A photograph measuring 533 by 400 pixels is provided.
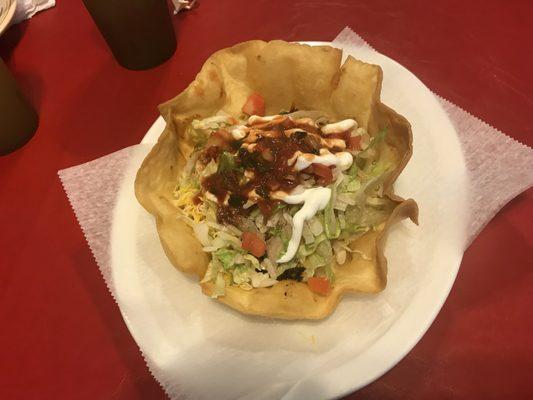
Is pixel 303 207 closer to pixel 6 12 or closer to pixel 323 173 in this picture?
pixel 323 173

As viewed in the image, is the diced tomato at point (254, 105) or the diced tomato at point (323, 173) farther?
the diced tomato at point (254, 105)

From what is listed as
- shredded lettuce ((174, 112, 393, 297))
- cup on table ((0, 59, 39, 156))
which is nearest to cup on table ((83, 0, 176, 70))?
cup on table ((0, 59, 39, 156))

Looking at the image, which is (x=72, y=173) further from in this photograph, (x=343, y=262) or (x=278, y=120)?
(x=343, y=262)

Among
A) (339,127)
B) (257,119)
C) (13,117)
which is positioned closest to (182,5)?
(13,117)

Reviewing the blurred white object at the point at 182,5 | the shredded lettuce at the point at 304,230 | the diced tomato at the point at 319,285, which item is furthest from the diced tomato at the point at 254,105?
the blurred white object at the point at 182,5

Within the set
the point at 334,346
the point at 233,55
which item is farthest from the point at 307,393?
the point at 233,55

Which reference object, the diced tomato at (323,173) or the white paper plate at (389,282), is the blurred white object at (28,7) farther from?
the diced tomato at (323,173)
